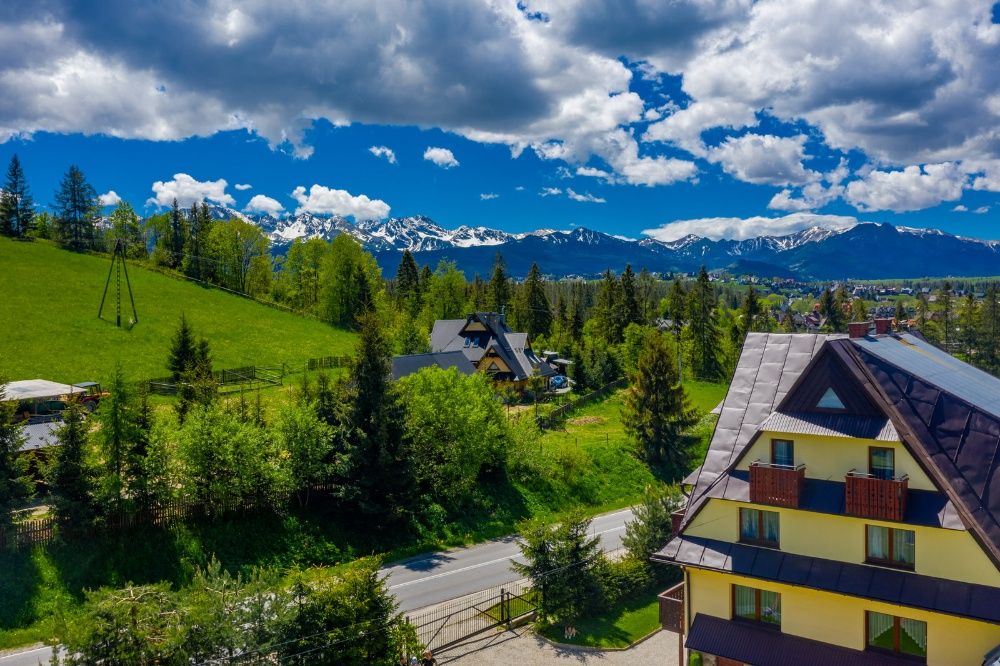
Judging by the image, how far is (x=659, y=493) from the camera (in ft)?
109

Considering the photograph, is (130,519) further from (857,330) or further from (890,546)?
(857,330)

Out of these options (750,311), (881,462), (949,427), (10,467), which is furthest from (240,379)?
(750,311)

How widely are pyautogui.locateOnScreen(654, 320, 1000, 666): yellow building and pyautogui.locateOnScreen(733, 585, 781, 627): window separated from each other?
47mm

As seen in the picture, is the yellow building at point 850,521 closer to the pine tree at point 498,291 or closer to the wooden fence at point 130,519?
the wooden fence at point 130,519

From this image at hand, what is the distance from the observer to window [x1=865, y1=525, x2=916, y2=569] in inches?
709

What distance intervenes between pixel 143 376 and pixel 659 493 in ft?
176

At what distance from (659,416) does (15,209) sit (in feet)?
350

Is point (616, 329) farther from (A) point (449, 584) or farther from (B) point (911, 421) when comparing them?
(B) point (911, 421)

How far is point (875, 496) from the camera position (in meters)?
17.9

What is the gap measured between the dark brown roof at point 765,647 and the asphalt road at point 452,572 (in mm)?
10350

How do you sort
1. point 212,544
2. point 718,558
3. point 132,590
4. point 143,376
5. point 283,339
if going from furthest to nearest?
1. point 283,339
2. point 143,376
3. point 212,544
4. point 718,558
5. point 132,590

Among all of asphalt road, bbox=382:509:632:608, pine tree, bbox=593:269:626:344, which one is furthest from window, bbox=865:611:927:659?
pine tree, bbox=593:269:626:344

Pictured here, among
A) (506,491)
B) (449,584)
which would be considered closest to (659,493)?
(449,584)

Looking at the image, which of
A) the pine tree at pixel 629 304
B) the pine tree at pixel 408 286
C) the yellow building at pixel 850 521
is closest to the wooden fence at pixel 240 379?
the pine tree at pixel 408 286
